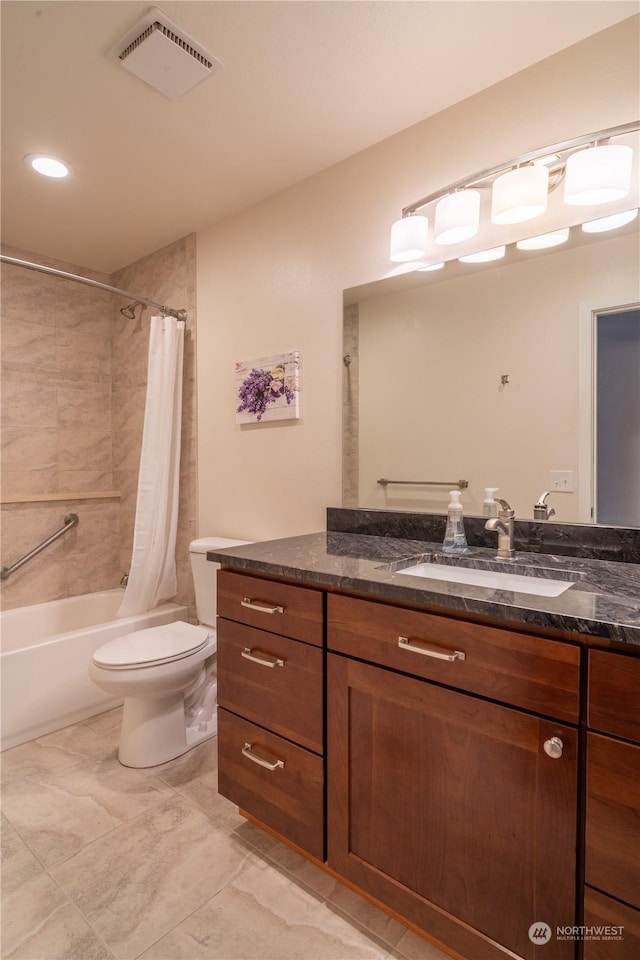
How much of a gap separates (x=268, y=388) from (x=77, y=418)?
1.47m

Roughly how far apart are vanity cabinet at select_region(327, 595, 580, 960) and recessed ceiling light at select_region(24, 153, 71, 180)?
2011 millimetres

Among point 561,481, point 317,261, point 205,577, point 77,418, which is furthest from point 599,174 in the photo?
point 77,418

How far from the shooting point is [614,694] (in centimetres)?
77

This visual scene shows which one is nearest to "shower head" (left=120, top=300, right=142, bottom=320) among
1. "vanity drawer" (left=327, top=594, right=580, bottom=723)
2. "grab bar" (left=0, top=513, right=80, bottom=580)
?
"grab bar" (left=0, top=513, right=80, bottom=580)

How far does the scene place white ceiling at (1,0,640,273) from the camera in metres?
1.26

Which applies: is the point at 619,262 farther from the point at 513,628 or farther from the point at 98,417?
the point at 98,417

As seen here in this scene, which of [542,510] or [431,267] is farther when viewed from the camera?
[431,267]

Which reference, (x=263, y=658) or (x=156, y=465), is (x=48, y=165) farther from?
(x=263, y=658)

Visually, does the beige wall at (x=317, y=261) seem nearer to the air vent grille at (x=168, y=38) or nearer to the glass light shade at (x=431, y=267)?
the glass light shade at (x=431, y=267)

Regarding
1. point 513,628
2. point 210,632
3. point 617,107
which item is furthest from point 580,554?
point 210,632

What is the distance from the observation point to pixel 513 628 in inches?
34.3

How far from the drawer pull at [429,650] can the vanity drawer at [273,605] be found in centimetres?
23

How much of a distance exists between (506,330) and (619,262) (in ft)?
1.07

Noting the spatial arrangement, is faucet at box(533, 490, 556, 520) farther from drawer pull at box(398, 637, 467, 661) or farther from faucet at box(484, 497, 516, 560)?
drawer pull at box(398, 637, 467, 661)
